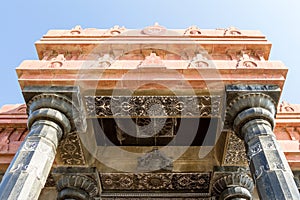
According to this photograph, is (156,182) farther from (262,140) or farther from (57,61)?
(57,61)

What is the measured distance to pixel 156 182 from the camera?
363 inches

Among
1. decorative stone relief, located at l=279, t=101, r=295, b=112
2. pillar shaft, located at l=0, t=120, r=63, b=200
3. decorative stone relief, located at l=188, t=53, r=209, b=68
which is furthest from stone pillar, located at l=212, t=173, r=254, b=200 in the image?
pillar shaft, located at l=0, t=120, r=63, b=200

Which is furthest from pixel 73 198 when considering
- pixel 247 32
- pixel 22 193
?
pixel 247 32

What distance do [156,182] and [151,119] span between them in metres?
1.93

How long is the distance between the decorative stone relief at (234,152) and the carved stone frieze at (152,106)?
792mm

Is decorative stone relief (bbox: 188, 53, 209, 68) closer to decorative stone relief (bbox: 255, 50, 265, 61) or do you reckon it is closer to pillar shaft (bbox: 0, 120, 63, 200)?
decorative stone relief (bbox: 255, 50, 265, 61)

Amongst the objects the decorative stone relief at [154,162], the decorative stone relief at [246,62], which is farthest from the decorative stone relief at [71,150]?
the decorative stone relief at [246,62]

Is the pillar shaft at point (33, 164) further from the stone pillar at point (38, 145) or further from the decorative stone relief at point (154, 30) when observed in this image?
the decorative stone relief at point (154, 30)

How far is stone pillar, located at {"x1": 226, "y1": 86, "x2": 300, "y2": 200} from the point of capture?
5.54m

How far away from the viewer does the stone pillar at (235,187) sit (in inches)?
324

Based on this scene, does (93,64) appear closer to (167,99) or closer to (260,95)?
(167,99)

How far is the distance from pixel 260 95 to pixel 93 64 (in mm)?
3561

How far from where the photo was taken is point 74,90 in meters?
7.25

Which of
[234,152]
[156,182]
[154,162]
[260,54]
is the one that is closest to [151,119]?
[154,162]
